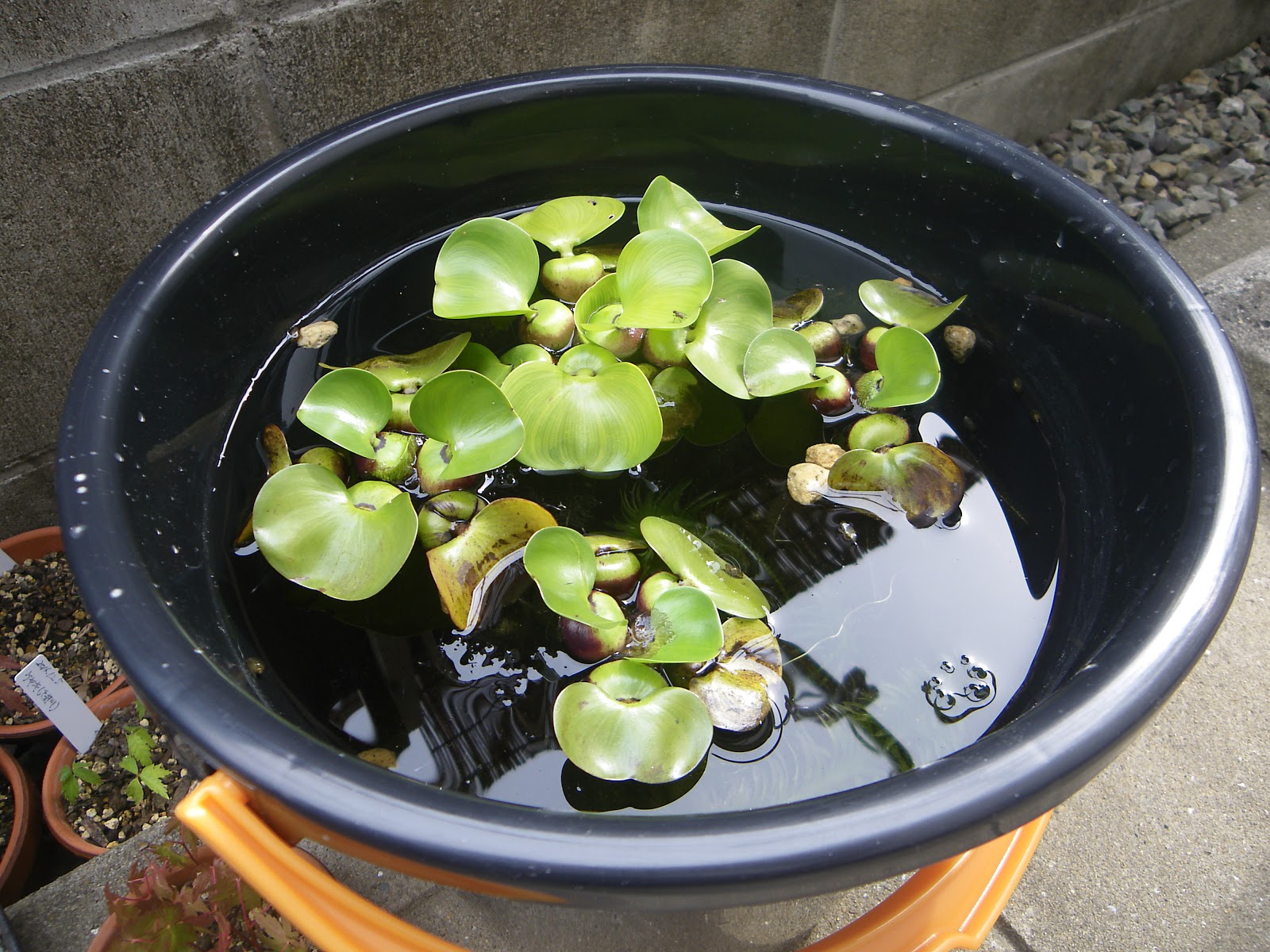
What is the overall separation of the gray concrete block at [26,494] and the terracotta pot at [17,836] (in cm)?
27

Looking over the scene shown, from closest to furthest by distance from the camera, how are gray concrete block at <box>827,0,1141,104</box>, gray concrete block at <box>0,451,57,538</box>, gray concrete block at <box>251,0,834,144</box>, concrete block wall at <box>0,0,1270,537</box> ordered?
concrete block wall at <box>0,0,1270,537</box>, gray concrete block at <box>251,0,834,144</box>, gray concrete block at <box>0,451,57,538</box>, gray concrete block at <box>827,0,1141,104</box>

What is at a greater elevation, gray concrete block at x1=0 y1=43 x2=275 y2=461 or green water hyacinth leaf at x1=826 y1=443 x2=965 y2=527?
gray concrete block at x1=0 y1=43 x2=275 y2=461

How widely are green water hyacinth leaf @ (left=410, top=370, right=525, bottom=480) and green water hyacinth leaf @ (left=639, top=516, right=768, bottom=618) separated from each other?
0.11 metres

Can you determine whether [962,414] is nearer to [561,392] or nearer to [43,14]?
[561,392]

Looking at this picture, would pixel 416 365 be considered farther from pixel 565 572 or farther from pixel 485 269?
pixel 565 572

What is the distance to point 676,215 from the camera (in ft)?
2.39

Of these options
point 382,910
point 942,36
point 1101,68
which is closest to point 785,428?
point 382,910

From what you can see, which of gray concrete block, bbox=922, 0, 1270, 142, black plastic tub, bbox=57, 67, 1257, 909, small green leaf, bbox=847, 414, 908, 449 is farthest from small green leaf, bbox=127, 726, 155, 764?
gray concrete block, bbox=922, 0, 1270, 142

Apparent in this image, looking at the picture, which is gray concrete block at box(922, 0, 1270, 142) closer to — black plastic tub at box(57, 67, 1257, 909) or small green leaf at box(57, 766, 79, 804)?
black plastic tub at box(57, 67, 1257, 909)

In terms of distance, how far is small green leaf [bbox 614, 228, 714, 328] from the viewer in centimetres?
63

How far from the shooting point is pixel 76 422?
494 millimetres

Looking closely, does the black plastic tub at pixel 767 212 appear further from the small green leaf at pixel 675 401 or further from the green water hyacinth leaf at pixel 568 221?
the small green leaf at pixel 675 401

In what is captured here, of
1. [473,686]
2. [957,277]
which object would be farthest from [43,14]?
[957,277]

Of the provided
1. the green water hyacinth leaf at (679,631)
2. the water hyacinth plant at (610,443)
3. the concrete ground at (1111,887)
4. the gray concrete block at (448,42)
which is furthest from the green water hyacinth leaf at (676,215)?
the concrete ground at (1111,887)
